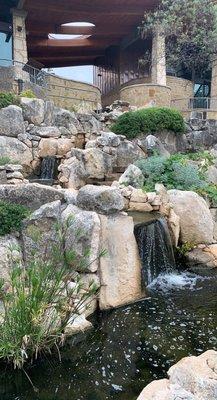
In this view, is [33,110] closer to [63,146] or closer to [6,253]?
[63,146]

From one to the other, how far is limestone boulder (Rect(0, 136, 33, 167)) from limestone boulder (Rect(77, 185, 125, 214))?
5.53 meters

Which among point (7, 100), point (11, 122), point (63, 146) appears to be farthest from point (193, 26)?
point (11, 122)

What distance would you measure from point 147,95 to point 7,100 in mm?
8859

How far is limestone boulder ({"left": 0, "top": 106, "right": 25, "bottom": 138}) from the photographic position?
11656 millimetres

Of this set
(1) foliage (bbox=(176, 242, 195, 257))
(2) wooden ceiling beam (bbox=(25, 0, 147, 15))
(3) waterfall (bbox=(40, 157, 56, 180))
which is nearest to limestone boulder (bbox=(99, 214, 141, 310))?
(1) foliage (bbox=(176, 242, 195, 257))

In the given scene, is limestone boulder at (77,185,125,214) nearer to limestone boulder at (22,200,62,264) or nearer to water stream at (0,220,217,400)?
limestone boulder at (22,200,62,264)

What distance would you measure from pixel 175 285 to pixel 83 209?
7.92ft

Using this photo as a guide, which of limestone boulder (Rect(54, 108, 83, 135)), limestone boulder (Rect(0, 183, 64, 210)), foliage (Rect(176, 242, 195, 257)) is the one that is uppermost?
limestone boulder (Rect(54, 108, 83, 135))

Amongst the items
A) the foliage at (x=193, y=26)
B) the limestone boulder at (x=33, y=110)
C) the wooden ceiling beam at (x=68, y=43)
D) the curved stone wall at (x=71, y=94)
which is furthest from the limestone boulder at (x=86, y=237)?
the wooden ceiling beam at (x=68, y=43)

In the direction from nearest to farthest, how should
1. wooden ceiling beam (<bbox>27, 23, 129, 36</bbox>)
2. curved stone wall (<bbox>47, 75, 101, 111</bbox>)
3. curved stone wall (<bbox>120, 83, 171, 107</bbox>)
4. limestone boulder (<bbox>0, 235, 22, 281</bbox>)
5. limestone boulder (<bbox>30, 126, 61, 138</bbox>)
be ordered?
limestone boulder (<bbox>0, 235, 22, 281</bbox>)
limestone boulder (<bbox>30, 126, 61, 138</bbox>)
curved stone wall (<bbox>47, 75, 101, 111</bbox>)
curved stone wall (<bbox>120, 83, 171, 107</bbox>)
wooden ceiling beam (<bbox>27, 23, 129, 36</bbox>)

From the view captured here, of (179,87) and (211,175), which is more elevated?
(179,87)

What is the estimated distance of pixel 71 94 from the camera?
1861 centimetres

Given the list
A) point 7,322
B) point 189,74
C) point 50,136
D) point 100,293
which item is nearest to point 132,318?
A: point 100,293

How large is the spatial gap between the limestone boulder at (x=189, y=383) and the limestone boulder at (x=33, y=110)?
1055cm
